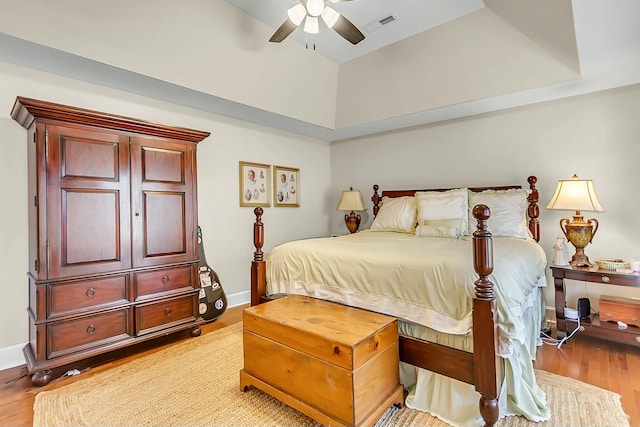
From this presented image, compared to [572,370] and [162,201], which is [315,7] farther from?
[572,370]

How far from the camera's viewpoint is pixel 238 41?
295 centimetres

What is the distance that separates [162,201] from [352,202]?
256 centimetres

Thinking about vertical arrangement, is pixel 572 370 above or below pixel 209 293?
below

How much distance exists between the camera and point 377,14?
9.53 feet

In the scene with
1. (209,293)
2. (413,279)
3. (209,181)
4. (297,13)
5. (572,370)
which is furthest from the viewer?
(209,181)

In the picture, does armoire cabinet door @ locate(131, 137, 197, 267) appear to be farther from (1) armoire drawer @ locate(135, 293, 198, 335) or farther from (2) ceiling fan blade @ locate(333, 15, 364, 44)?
(2) ceiling fan blade @ locate(333, 15, 364, 44)

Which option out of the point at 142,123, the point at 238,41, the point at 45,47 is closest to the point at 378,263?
the point at 142,123

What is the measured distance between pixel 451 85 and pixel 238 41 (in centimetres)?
217

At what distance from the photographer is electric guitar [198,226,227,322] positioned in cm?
330

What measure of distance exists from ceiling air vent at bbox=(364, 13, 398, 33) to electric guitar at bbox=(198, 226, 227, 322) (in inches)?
108

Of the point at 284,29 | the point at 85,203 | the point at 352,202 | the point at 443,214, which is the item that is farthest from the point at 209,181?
the point at 443,214

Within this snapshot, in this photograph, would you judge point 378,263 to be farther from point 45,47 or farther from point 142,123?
point 45,47

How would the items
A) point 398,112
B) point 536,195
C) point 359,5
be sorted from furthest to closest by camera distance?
1. point 398,112
2. point 536,195
3. point 359,5

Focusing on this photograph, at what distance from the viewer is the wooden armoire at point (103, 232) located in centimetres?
215
